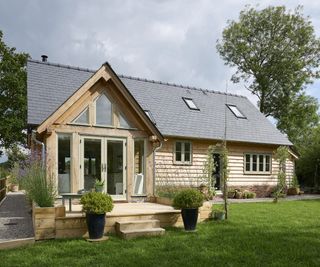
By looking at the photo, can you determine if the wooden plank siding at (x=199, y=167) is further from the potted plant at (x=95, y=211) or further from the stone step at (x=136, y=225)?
the potted plant at (x=95, y=211)

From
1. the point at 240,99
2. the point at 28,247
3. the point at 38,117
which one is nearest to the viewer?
the point at 28,247

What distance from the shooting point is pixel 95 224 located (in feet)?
26.1

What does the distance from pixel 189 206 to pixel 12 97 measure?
2857 centimetres

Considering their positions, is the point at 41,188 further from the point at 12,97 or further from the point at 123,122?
the point at 12,97

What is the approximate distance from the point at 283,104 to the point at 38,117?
27.1 metres

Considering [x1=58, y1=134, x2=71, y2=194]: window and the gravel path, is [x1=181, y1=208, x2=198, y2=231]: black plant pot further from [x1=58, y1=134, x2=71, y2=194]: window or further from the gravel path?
[x1=58, y1=134, x2=71, y2=194]: window

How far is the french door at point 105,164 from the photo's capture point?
1215 centimetres

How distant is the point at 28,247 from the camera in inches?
289

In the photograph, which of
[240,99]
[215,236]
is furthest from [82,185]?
[240,99]

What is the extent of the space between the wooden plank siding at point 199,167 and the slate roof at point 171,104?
0.61 metres

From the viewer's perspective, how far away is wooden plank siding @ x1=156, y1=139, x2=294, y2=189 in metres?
16.9

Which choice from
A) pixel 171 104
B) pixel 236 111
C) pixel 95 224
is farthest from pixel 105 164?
pixel 236 111

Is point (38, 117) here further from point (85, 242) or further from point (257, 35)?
point (257, 35)

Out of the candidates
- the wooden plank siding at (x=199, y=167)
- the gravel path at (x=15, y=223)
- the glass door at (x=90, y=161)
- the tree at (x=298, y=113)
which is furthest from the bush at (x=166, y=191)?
the tree at (x=298, y=113)
